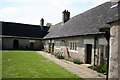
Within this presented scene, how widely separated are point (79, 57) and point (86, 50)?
1.55 metres

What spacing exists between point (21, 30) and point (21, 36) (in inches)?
110

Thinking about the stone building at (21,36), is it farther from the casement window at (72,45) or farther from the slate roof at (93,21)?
the casement window at (72,45)

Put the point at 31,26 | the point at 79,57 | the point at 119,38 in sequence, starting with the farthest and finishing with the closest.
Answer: the point at 31,26, the point at 79,57, the point at 119,38

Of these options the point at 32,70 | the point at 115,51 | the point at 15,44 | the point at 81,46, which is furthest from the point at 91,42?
the point at 15,44

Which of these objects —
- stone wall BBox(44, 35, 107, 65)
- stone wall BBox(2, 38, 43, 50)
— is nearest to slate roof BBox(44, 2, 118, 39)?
stone wall BBox(44, 35, 107, 65)

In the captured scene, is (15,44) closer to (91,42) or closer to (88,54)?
(88,54)

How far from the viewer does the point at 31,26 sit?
46719 mm

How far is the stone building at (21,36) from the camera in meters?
39.8

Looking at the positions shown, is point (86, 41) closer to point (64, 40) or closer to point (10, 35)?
point (64, 40)

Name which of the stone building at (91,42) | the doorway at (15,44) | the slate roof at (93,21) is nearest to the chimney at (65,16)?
the stone building at (91,42)

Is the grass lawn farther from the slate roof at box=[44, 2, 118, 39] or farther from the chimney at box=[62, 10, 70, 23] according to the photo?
the chimney at box=[62, 10, 70, 23]

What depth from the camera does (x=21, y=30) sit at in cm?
4381

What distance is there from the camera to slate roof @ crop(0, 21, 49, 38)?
1644 inches

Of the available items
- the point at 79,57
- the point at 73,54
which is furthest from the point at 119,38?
the point at 73,54
